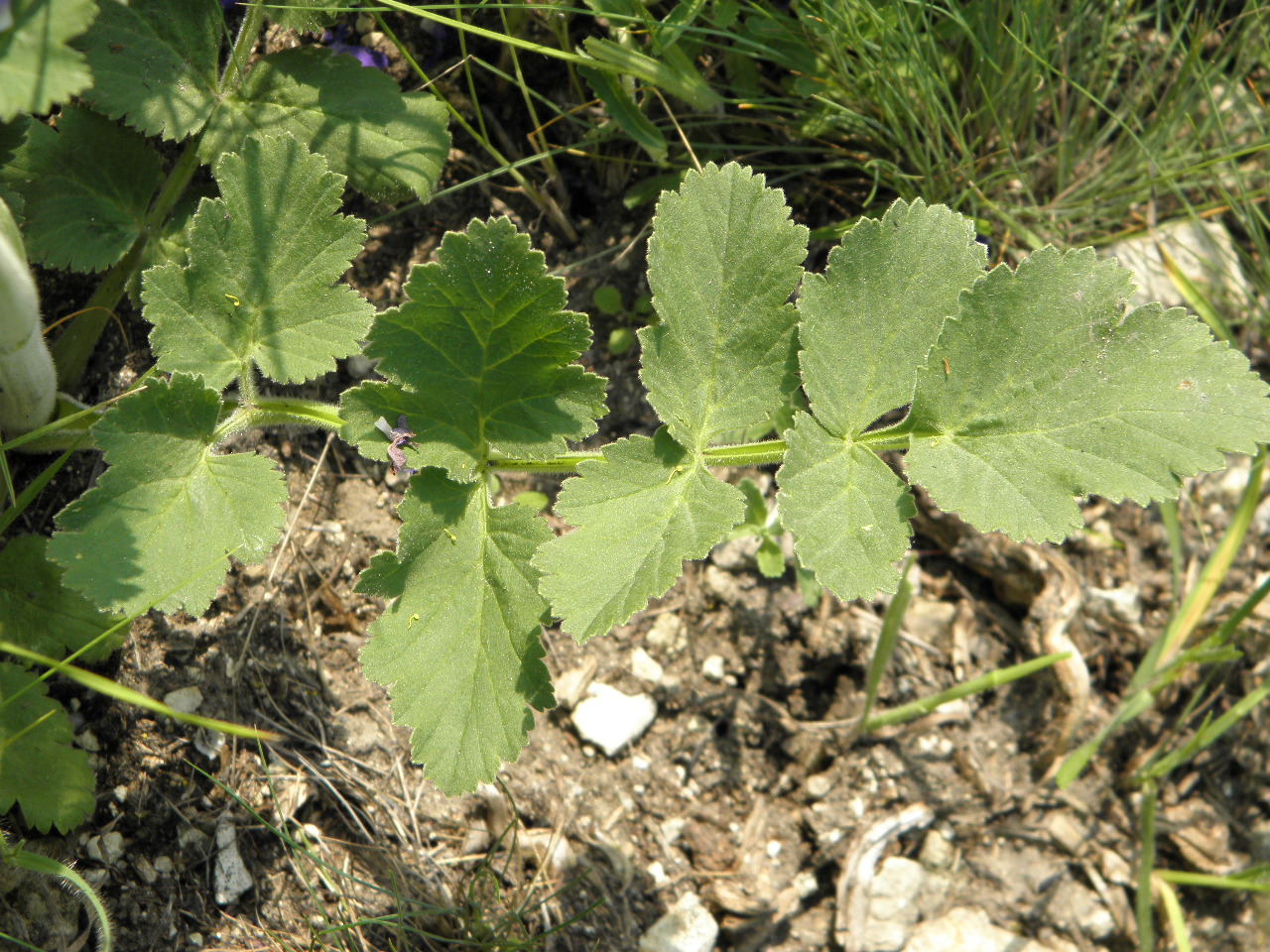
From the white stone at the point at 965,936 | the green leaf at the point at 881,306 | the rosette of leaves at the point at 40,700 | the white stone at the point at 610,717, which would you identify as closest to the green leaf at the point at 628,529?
the green leaf at the point at 881,306

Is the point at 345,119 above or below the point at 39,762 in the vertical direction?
above

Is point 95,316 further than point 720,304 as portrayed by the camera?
Yes

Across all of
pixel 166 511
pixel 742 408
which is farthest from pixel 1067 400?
pixel 166 511

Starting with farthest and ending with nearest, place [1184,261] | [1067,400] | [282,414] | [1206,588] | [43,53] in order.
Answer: [1184,261], [1206,588], [282,414], [1067,400], [43,53]

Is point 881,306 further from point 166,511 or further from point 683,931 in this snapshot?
point 683,931

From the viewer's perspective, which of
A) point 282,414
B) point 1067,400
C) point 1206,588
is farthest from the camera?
point 1206,588

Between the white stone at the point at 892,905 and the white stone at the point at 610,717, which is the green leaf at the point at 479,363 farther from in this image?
the white stone at the point at 892,905

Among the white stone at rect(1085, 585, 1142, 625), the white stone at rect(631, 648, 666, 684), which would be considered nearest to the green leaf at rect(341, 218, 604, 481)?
the white stone at rect(631, 648, 666, 684)
